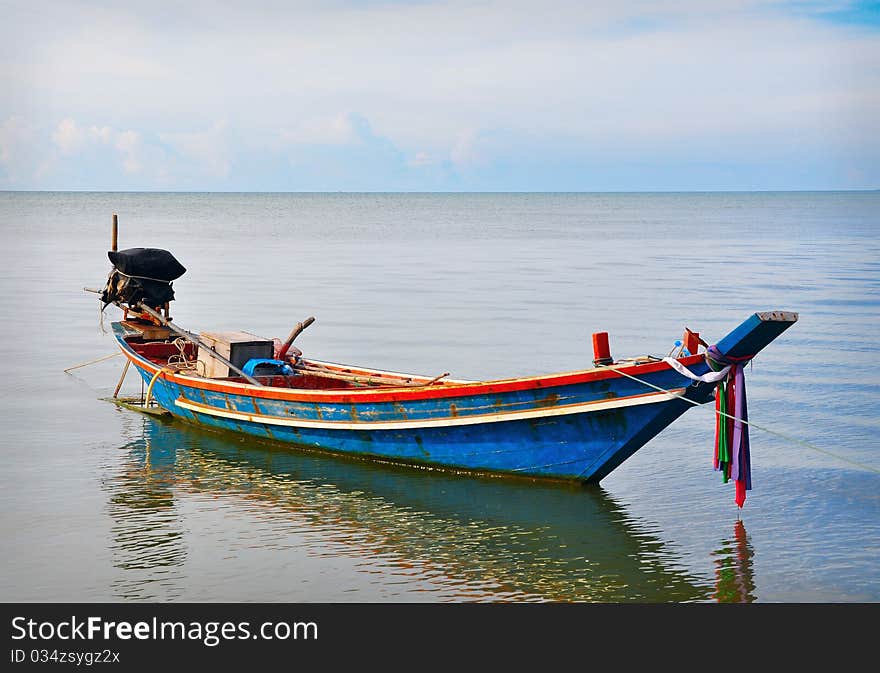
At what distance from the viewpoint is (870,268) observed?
1575 inches

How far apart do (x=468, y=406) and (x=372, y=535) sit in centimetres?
179

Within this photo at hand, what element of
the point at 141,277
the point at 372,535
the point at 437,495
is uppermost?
the point at 141,277

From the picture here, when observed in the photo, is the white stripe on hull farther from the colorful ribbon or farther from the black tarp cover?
the black tarp cover

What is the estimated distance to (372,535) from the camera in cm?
1115

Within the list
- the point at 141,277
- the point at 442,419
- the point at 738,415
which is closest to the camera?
the point at 738,415

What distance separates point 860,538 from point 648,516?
2.04 metres

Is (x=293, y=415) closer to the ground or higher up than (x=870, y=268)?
closer to the ground

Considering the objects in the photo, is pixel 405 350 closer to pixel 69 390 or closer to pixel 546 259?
pixel 69 390

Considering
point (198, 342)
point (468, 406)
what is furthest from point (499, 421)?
point (198, 342)

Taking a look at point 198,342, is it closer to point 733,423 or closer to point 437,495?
point 437,495

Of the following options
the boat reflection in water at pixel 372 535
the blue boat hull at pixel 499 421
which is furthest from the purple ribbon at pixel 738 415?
the boat reflection in water at pixel 372 535

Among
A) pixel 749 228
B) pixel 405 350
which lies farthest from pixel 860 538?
pixel 749 228

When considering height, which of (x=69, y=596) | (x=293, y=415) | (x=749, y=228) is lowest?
(x=69, y=596)

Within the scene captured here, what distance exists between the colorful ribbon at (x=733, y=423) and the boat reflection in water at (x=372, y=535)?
1.00 m
